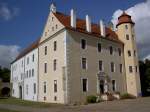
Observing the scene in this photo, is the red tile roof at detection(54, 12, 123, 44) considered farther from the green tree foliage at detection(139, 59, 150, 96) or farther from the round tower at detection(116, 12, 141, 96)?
the green tree foliage at detection(139, 59, 150, 96)

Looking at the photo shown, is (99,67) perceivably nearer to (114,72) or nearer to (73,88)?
(114,72)

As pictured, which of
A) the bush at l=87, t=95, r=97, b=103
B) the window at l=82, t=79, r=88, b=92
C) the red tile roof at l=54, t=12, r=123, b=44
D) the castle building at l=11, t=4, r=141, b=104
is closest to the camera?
the bush at l=87, t=95, r=97, b=103

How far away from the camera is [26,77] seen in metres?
48.3

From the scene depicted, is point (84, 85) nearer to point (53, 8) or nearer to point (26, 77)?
point (53, 8)

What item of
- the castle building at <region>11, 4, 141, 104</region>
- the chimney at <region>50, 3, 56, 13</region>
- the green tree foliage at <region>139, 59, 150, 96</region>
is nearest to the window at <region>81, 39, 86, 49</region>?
→ the castle building at <region>11, 4, 141, 104</region>

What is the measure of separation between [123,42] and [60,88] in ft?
54.4

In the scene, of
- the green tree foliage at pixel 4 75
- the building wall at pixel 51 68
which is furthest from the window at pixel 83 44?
the green tree foliage at pixel 4 75

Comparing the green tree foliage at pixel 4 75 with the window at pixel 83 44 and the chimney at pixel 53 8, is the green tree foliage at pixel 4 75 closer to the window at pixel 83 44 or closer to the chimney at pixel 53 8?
the chimney at pixel 53 8

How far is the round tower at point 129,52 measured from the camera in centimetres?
3956

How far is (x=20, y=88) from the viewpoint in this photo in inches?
2057

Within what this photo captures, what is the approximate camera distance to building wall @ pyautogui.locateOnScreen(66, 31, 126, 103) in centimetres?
3188

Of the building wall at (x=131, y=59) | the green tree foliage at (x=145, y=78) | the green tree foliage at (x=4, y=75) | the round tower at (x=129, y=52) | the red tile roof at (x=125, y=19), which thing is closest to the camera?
the building wall at (x=131, y=59)

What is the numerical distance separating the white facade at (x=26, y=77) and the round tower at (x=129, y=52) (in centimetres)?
1685

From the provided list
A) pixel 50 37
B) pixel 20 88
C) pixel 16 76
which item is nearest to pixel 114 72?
pixel 50 37
